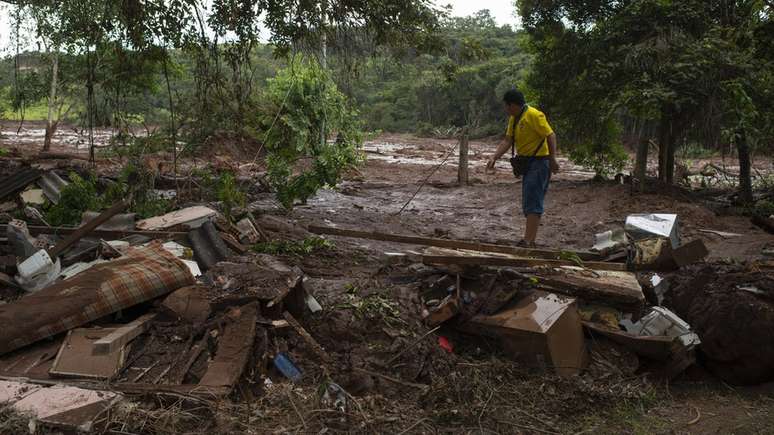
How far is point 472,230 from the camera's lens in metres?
9.49

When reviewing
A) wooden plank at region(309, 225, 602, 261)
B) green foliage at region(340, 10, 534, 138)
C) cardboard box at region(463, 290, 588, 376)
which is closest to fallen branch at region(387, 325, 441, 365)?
cardboard box at region(463, 290, 588, 376)

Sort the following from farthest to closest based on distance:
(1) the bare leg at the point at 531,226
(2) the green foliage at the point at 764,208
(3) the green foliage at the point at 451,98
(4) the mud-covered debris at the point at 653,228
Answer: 1. (3) the green foliage at the point at 451,98
2. (2) the green foliage at the point at 764,208
3. (1) the bare leg at the point at 531,226
4. (4) the mud-covered debris at the point at 653,228

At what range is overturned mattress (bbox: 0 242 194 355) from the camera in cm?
379

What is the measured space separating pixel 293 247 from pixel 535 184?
271 cm

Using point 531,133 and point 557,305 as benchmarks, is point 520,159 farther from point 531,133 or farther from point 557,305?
point 557,305

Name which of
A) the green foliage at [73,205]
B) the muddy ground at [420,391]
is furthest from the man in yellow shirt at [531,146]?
the green foliage at [73,205]

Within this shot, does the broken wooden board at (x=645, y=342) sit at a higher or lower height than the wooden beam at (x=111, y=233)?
lower

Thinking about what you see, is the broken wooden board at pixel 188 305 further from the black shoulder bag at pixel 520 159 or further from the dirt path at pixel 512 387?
the black shoulder bag at pixel 520 159

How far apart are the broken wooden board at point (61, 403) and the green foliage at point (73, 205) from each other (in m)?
4.31

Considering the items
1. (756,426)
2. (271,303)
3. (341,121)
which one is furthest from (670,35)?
(271,303)

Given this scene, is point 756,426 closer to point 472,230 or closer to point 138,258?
point 138,258

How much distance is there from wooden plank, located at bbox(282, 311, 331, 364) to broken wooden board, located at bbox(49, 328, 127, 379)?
3.50 feet

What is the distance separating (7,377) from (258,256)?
2.61 meters

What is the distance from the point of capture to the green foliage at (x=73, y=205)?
7.23 m
